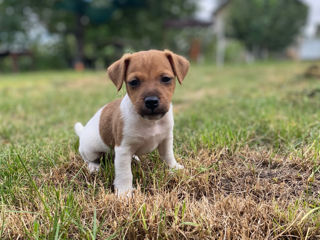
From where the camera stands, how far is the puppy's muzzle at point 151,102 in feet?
6.79

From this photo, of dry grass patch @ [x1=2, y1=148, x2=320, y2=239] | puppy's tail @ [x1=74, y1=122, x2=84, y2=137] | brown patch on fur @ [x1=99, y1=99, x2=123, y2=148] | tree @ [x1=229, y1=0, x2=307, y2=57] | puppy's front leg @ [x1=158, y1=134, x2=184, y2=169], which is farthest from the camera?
tree @ [x1=229, y1=0, x2=307, y2=57]

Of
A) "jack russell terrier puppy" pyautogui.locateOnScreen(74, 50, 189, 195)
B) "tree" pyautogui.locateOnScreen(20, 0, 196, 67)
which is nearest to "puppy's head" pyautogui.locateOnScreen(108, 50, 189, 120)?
"jack russell terrier puppy" pyautogui.locateOnScreen(74, 50, 189, 195)

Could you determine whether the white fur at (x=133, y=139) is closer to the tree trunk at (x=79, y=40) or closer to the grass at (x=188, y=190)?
the grass at (x=188, y=190)

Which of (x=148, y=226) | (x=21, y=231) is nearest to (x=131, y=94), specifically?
(x=148, y=226)

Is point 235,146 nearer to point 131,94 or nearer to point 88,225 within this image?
point 131,94

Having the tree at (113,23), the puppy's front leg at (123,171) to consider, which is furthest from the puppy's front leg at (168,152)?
the tree at (113,23)

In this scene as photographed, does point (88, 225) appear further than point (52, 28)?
No

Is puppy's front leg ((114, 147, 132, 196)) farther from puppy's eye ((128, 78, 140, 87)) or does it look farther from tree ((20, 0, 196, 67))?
tree ((20, 0, 196, 67))

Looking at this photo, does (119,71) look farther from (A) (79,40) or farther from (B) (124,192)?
(A) (79,40)

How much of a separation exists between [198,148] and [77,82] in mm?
9908

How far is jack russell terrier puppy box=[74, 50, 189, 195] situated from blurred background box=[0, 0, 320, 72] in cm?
1709

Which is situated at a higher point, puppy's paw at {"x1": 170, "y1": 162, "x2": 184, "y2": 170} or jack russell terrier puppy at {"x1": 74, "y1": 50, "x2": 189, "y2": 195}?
jack russell terrier puppy at {"x1": 74, "y1": 50, "x2": 189, "y2": 195}

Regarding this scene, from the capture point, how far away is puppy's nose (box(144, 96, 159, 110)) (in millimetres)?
2070

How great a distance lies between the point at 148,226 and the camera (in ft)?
5.89
